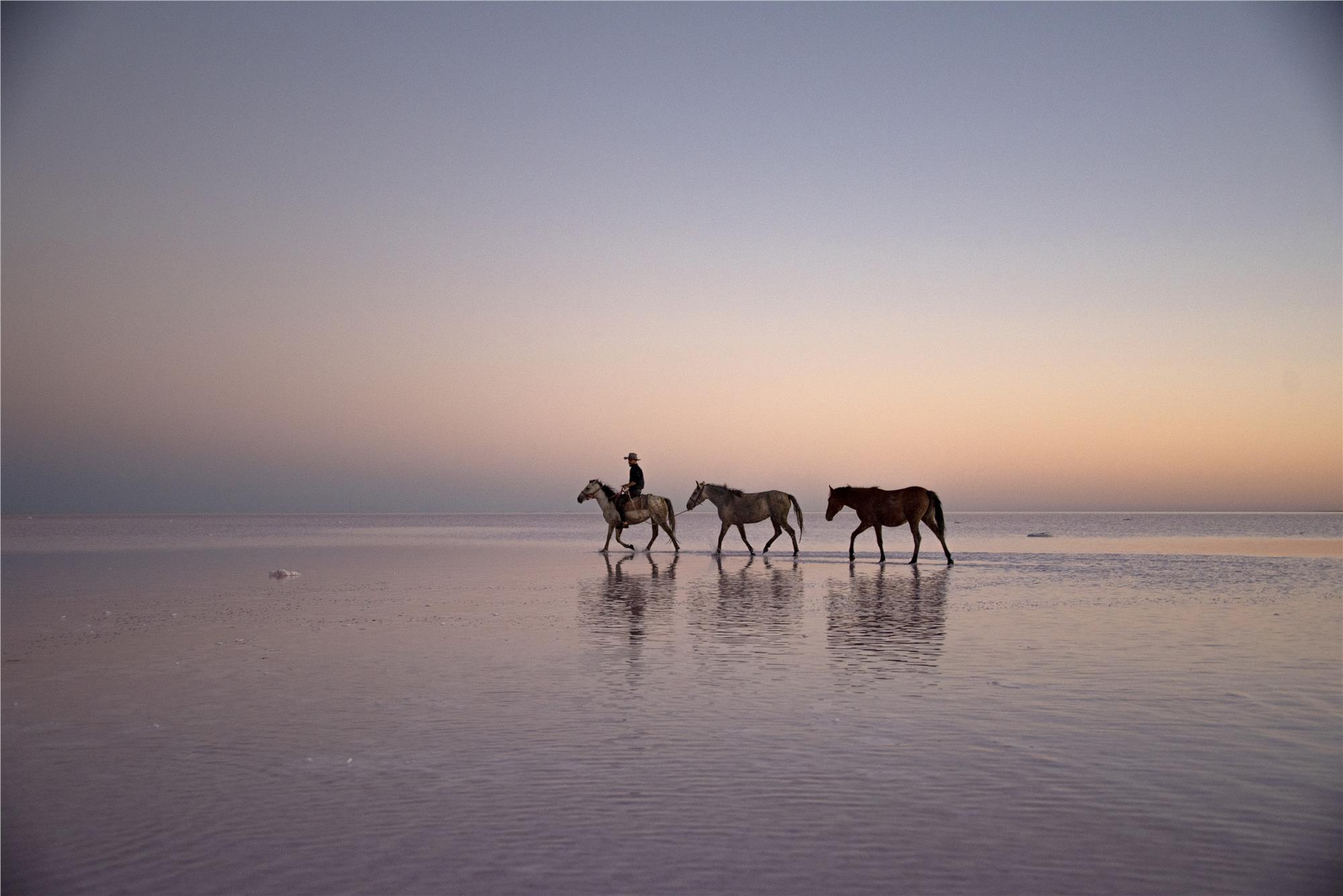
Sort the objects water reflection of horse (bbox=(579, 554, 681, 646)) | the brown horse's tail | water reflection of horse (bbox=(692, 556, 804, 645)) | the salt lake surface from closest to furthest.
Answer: the salt lake surface
water reflection of horse (bbox=(692, 556, 804, 645))
water reflection of horse (bbox=(579, 554, 681, 646))
the brown horse's tail

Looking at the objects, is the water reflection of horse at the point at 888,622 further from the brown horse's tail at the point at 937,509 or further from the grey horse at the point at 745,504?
the grey horse at the point at 745,504

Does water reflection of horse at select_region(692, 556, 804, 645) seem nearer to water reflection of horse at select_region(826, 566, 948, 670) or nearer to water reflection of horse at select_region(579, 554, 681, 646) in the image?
water reflection of horse at select_region(826, 566, 948, 670)

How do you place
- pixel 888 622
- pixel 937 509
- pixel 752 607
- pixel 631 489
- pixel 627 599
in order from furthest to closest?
pixel 631 489 → pixel 937 509 → pixel 627 599 → pixel 752 607 → pixel 888 622

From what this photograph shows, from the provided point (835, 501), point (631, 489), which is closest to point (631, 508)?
point (631, 489)

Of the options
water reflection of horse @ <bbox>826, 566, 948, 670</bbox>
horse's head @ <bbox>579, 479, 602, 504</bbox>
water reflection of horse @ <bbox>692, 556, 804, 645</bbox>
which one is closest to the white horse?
horse's head @ <bbox>579, 479, 602, 504</bbox>

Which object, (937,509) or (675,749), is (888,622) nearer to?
(675,749)

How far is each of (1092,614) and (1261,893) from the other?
10.9 m

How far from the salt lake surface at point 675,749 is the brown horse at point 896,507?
11068 mm

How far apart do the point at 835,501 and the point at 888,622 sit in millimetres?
15641

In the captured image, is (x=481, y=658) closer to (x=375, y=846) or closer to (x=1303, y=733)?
(x=375, y=846)

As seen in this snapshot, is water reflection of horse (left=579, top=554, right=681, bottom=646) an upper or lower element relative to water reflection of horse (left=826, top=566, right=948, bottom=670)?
upper

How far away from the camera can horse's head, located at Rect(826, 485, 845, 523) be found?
94.9 ft

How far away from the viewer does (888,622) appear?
13859 millimetres

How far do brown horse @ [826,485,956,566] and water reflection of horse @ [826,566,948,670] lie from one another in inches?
207
